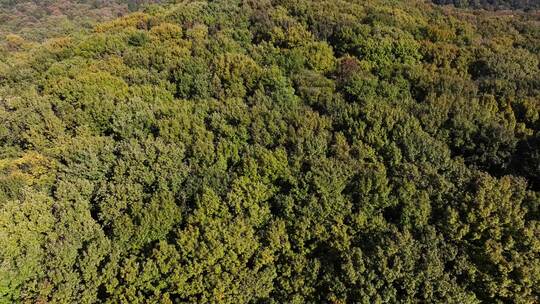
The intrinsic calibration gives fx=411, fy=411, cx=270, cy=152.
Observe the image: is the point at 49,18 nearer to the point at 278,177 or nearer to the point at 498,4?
the point at 498,4

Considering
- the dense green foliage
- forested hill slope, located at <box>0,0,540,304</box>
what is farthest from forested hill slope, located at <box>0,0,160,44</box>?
the dense green foliage

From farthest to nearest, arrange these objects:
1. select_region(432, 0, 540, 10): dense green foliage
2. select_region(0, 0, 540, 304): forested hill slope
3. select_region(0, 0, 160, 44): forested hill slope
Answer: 1. select_region(0, 0, 160, 44): forested hill slope
2. select_region(432, 0, 540, 10): dense green foliage
3. select_region(0, 0, 540, 304): forested hill slope

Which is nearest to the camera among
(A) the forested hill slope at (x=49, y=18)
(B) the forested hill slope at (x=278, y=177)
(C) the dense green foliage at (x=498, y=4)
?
(B) the forested hill slope at (x=278, y=177)

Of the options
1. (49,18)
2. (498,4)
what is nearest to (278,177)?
(498,4)

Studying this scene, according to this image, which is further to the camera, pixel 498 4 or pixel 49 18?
pixel 49 18

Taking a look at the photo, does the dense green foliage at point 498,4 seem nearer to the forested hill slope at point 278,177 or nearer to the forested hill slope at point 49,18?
the forested hill slope at point 278,177

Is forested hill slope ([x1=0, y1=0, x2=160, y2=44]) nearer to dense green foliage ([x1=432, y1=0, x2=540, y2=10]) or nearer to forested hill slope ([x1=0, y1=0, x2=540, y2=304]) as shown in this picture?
forested hill slope ([x1=0, y1=0, x2=540, y2=304])

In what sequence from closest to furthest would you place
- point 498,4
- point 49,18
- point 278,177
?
point 278,177 < point 498,4 < point 49,18

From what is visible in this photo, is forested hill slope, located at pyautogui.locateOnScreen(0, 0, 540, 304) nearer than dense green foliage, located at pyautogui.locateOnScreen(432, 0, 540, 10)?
Yes

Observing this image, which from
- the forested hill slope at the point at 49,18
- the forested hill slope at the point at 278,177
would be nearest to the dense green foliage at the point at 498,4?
the forested hill slope at the point at 278,177
